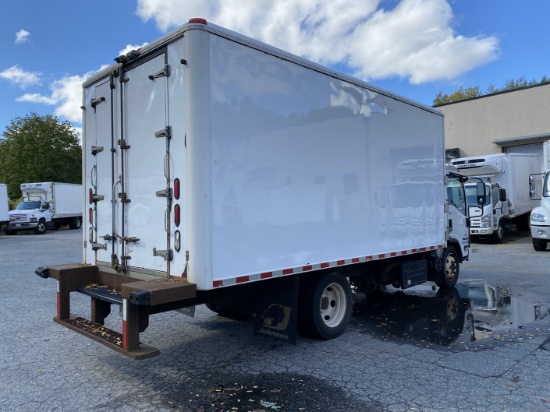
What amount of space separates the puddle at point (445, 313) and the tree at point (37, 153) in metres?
39.1

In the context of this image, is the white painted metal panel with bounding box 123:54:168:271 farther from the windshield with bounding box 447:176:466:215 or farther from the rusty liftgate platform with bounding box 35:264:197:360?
the windshield with bounding box 447:176:466:215

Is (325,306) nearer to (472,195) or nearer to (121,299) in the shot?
(121,299)

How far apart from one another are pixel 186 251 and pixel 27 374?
2272 mm

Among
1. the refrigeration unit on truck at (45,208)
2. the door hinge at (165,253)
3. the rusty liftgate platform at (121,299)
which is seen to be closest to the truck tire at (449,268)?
the rusty liftgate platform at (121,299)

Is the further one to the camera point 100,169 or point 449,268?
point 449,268

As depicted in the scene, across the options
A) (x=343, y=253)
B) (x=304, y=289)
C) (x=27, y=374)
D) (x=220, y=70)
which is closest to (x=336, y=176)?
(x=343, y=253)

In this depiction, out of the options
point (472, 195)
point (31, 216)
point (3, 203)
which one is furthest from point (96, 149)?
point (31, 216)

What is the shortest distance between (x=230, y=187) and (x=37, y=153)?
4200 cm

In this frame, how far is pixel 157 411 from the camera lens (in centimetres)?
385

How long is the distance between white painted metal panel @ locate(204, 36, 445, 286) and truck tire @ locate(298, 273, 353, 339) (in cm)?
37

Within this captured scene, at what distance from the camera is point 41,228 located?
94.0ft

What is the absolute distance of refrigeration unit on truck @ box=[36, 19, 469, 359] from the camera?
418 cm

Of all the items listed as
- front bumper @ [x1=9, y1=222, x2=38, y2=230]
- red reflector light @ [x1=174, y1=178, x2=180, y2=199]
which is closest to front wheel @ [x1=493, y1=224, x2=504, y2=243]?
red reflector light @ [x1=174, y1=178, x2=180, y2=199]

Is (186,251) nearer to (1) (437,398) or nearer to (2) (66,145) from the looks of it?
(1) (437,398)
